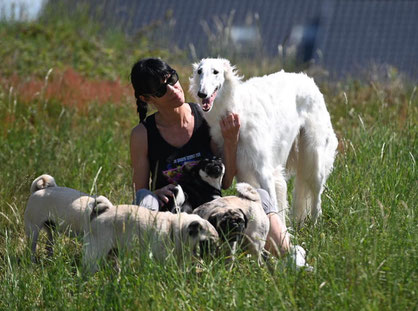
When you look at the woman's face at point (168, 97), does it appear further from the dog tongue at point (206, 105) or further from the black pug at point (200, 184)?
the black pug at point (200, 184)

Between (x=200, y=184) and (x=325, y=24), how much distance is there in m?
13.8

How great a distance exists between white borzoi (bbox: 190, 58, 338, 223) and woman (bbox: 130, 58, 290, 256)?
0.09 meters

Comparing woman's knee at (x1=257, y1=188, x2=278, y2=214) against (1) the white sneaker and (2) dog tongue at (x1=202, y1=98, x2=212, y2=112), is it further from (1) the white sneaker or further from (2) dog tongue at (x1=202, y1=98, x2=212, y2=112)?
(2) dog tongue at (x1=202, y1=98, x2=212, y2=112)

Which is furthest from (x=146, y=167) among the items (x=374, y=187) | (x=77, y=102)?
(x=77, y=102)

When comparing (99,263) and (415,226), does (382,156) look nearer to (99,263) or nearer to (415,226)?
(415,226)

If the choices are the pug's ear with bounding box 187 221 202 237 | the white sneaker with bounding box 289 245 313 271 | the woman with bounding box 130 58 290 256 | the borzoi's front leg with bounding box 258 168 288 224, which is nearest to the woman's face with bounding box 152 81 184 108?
the woman with bounding box 130 58 290 256

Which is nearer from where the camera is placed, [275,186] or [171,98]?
[171,98]

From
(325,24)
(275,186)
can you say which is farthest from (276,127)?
(325,24)

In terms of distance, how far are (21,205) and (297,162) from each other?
2254 millimetres

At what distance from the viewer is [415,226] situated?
3449 mm

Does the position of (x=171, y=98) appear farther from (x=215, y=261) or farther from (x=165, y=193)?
(x=215, y=261)

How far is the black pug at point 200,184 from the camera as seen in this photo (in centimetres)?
385

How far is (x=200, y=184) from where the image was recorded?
3.94 m

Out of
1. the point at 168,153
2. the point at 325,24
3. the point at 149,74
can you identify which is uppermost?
the point at 149,74
